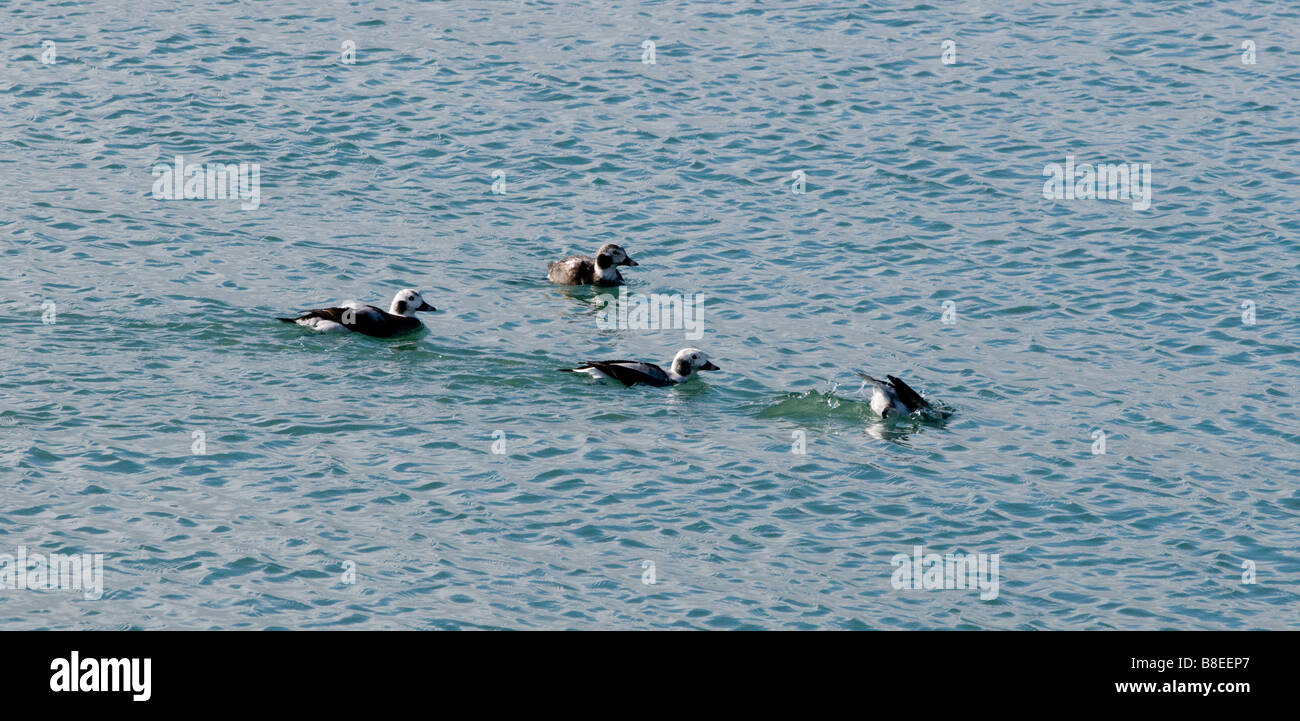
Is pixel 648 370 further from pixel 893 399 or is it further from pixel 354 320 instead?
pixel 354 320

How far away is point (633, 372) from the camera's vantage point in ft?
76.2

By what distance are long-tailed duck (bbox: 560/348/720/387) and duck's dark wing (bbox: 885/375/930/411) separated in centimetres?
274

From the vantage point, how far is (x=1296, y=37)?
3934cm

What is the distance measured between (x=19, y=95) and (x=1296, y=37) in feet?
91.4

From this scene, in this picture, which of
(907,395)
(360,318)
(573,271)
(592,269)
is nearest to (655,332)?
(592,269)

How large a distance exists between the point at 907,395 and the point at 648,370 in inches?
140

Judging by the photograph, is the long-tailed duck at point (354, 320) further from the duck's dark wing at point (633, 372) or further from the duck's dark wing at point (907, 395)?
the duck's dark wing at point (907, 395)

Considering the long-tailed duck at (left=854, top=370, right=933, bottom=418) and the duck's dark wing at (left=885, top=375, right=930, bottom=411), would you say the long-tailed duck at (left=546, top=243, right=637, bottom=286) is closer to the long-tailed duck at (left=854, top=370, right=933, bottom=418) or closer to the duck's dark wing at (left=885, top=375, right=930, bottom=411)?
the long-tailed duck at (left=854, top=370, right=933, bottom=418)

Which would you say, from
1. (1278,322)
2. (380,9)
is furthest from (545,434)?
(380,9)

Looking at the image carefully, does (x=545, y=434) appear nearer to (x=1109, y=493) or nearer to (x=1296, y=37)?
(x=1109, y=493)

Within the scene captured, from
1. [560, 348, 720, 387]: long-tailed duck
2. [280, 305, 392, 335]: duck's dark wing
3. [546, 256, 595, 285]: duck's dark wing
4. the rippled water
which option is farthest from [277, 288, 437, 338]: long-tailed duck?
[546, 256, 595, 285]: duck's dark wing

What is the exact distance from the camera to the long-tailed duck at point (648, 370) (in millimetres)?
23188

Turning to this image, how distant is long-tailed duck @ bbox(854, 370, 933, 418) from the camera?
2206 centimetres

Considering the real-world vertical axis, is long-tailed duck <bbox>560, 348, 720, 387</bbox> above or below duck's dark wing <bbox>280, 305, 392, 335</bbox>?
below
